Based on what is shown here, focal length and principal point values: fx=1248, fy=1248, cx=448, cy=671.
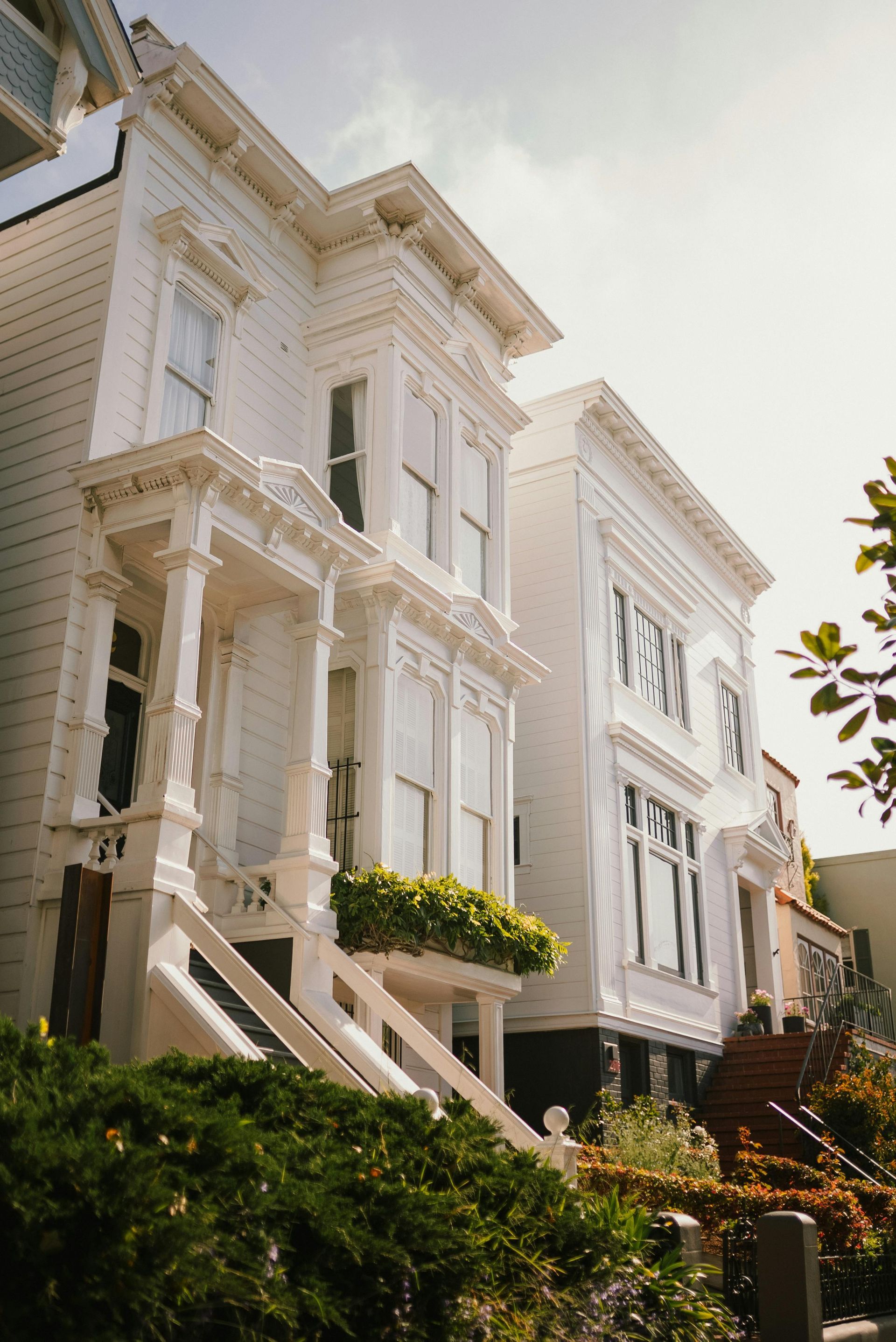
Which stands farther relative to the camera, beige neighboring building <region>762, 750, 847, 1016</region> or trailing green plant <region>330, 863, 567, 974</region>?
beige neighboring building <region>762, 750, 847, 1016</region>

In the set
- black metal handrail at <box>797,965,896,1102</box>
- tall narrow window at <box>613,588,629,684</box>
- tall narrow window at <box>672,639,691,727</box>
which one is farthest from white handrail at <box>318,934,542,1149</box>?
tall narrow window at <box>672,639,691,727</box>

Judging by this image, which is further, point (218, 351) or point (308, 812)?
point (218, 351)

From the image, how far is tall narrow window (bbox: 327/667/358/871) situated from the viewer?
13852 millimetres

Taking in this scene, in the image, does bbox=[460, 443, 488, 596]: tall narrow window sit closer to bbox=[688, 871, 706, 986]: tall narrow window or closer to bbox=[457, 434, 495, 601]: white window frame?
bbox=[457, 434, 495, 601]: white window frame

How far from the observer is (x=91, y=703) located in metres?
11.0

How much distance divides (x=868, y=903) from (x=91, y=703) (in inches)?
1255

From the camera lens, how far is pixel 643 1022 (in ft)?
61.3

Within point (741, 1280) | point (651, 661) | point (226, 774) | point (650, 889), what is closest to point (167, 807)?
point (226, 774)

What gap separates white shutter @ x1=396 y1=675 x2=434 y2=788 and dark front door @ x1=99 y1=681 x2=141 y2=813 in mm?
3019

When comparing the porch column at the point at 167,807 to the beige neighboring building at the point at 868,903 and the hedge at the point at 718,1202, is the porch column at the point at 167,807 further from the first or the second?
the beige neighboring building at the point at 868,903

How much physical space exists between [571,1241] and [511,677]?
1071cm

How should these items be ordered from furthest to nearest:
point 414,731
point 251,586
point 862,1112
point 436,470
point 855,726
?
point 862,1112 < point 436,470 < point 414,731 < point 251,586 < point 855,726

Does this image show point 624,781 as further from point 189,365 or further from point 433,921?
point 189,365

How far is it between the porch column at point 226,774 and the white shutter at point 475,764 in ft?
11.0
